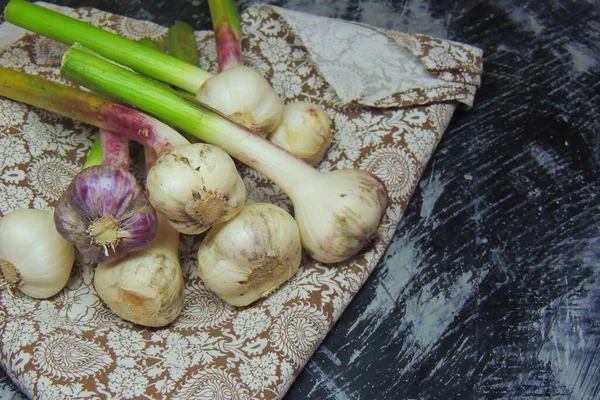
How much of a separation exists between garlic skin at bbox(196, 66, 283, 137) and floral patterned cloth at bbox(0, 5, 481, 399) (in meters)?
0.16

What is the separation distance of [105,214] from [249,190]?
0.34 m

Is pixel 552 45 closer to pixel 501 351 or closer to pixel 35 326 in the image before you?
pixel 501 351

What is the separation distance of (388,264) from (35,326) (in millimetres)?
565

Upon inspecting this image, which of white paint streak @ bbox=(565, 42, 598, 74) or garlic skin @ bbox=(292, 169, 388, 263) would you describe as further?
white paint streak @ bbox=(565, 42, 598, 74)

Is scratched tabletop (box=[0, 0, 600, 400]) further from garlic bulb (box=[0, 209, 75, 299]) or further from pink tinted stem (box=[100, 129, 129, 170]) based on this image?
pink tinted stem (box=[100, 129, 129, 170])

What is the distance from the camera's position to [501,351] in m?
1.13

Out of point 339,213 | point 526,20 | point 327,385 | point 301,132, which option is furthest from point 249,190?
point 526,20

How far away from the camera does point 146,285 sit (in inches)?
40.8

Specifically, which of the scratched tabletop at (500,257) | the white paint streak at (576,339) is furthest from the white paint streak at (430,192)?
the white paint streak at (576,339)

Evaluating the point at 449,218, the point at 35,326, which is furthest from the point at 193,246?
the point at 449,218

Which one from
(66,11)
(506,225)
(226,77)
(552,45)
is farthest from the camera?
(552,45)

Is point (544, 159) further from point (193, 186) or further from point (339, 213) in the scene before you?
point (193, 186)

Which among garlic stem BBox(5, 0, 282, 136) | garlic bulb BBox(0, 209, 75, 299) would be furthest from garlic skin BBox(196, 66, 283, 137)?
garlic bulb BBox(0, 209, 75, 299)

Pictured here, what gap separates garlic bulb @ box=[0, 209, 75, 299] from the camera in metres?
1.06
